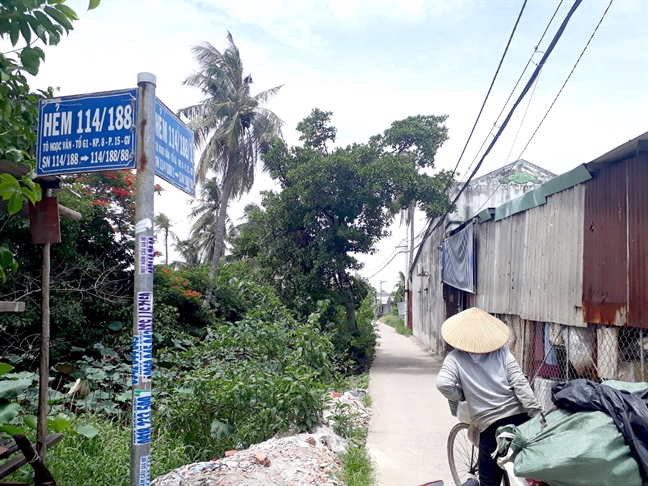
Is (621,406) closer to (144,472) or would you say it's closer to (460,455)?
(144,472)

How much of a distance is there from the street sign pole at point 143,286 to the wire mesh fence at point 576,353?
14.1 feet

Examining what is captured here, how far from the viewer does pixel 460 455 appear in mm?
4684

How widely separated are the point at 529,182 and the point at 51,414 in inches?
612

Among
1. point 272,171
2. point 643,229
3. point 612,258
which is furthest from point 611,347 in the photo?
point 272,171

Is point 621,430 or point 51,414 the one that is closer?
point 621,430

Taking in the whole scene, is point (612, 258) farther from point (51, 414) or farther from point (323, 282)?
point (323, 282)

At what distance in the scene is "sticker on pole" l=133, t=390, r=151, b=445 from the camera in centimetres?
254

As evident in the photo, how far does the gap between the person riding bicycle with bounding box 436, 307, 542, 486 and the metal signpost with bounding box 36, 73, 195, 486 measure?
6.91 ft

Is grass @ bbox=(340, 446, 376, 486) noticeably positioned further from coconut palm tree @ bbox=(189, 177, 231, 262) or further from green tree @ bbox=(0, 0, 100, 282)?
coconut palm tree @ bbox=(189, 177, 231, 262)

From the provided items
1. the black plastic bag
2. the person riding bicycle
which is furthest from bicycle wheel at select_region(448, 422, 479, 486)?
the black plastic bag

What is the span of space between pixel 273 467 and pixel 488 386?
1.98 m

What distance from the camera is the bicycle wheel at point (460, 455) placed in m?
4.46

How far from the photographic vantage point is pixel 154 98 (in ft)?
8.75

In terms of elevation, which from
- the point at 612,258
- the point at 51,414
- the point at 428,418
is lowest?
the point at 428,418
